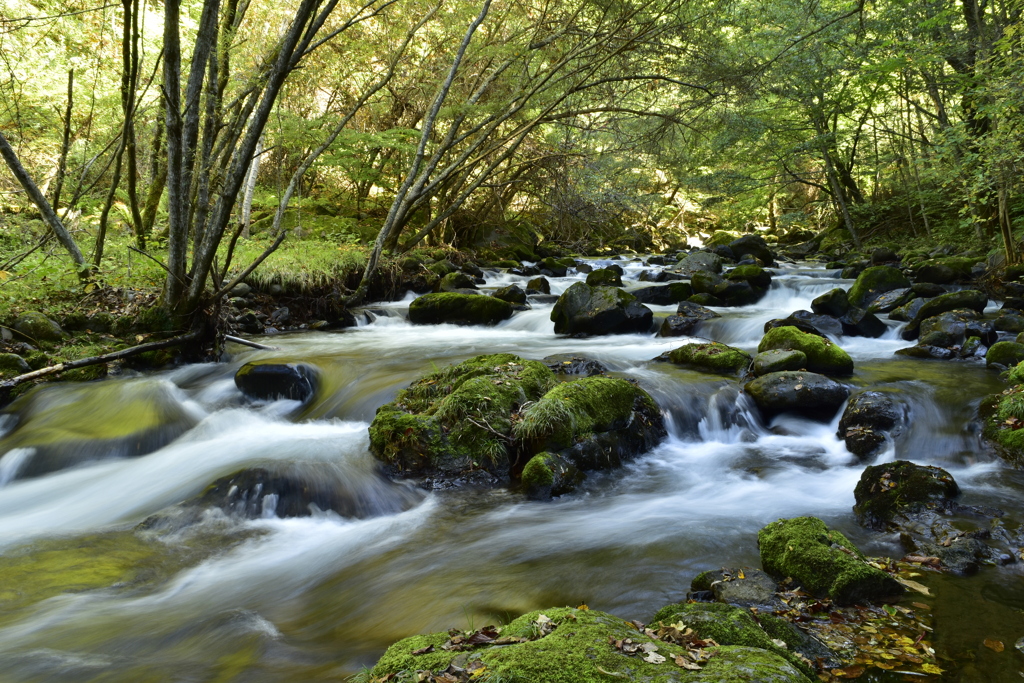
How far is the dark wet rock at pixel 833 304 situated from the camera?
10.7 metres

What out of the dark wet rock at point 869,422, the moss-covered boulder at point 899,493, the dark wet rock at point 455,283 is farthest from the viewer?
the dark wet rock at point 455,283

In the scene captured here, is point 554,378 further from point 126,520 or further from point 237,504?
point 126,520

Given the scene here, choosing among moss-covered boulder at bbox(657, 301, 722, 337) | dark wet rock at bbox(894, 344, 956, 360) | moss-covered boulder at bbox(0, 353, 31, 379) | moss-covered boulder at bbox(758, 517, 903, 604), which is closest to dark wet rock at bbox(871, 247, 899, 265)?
moss-covered boulder at bbox(657, 301, 722, 337)

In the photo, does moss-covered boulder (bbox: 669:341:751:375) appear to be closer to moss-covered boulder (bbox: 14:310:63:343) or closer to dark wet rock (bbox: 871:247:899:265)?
moss-covered boulder (bbox: 14:310:63:343)

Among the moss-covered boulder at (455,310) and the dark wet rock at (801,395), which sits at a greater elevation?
the moss-covered boulder at (455,310)

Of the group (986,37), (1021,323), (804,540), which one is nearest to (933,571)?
(804,540)

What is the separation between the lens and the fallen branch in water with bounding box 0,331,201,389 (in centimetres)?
677

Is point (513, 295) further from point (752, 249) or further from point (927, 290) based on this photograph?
point (752, 249)

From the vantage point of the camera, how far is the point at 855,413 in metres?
6.27

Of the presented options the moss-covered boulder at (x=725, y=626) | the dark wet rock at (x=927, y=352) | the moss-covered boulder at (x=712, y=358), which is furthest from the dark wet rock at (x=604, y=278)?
the moss-covered boulder at (x=725, y=626)

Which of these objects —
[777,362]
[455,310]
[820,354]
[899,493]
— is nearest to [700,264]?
[455,310]

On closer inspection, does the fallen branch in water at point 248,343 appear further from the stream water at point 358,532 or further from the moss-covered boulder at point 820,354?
the moss-covered boulder at point 820,354

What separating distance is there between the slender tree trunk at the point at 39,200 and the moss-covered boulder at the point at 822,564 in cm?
904

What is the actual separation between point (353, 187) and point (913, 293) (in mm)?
14664
